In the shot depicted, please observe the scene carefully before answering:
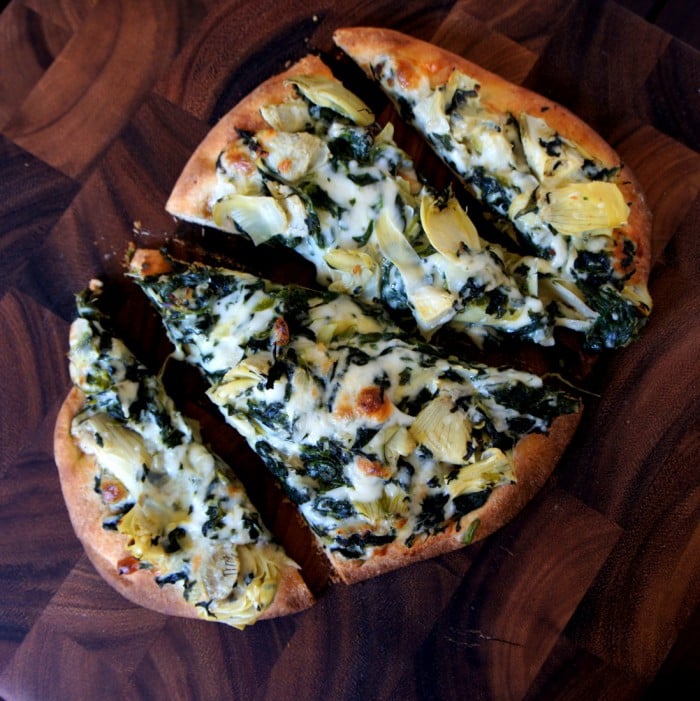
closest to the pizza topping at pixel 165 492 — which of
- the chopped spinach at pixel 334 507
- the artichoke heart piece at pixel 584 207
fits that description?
the chopped spinach at pixel 334 507

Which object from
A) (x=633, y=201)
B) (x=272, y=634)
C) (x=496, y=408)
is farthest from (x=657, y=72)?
(x=272, y=634)

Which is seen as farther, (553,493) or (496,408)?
(553,493)

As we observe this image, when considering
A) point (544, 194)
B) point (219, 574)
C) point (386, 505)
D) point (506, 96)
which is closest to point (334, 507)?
point (386, 505)

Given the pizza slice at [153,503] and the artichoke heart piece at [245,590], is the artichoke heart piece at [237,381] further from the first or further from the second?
the artichoke heart piece at [245,590]

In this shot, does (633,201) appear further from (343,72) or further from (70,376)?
(70,376)

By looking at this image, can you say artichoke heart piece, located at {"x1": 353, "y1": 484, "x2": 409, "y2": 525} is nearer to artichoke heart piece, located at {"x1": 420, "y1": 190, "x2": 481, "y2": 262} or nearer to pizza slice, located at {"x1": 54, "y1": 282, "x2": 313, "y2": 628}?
pizza slice, located at {"x1": 54, "y1": 282, "x2": 313, "y2": 628}
